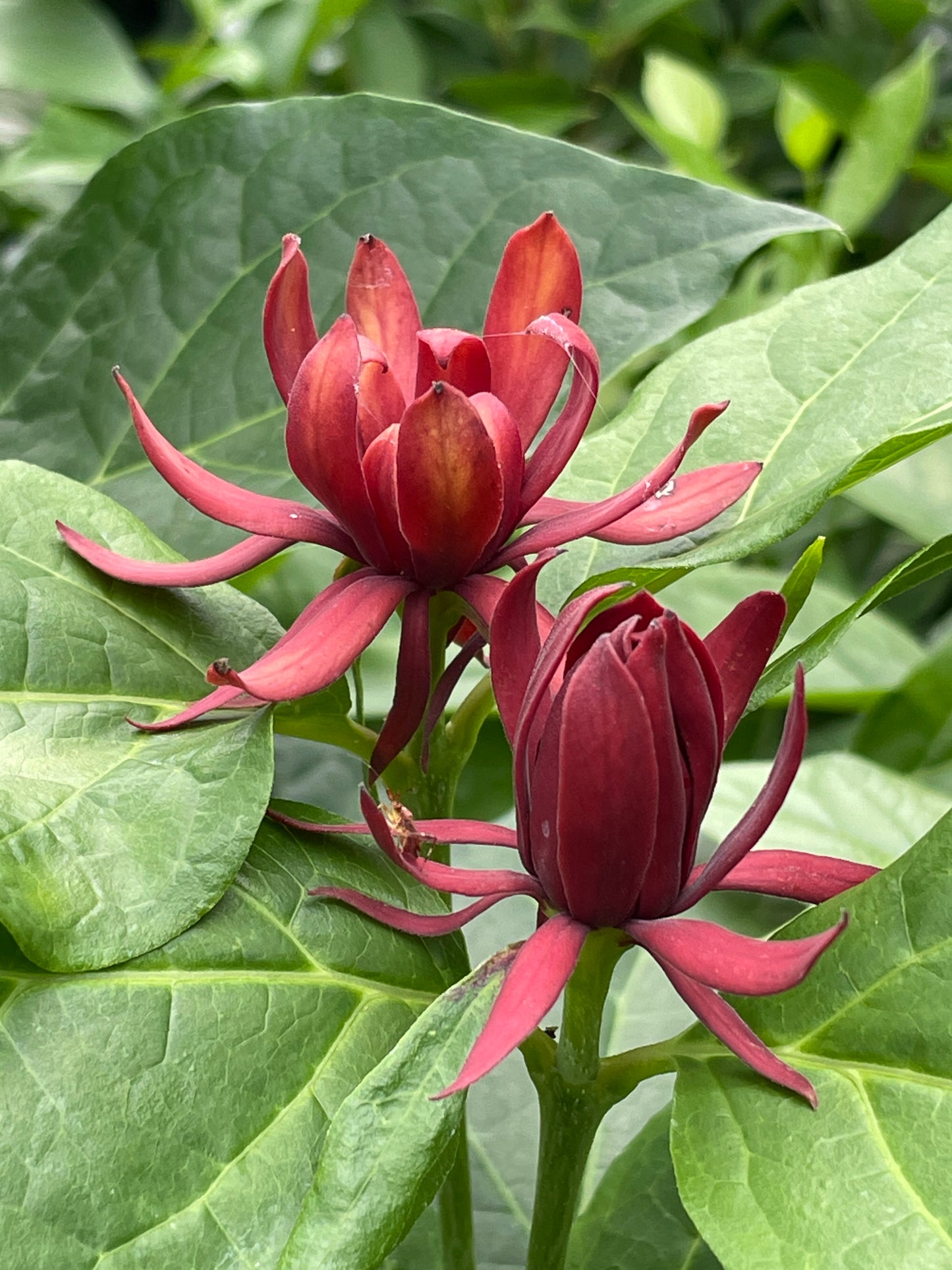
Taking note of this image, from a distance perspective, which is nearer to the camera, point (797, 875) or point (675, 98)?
point (797, 875)

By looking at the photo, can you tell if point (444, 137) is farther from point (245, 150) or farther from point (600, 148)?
point (600, 148)

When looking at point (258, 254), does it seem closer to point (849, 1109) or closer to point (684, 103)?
point (849, 1109)

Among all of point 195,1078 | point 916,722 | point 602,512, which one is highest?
point 602,512

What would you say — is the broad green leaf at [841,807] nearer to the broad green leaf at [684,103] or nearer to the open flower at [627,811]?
the open flower at [627,811]

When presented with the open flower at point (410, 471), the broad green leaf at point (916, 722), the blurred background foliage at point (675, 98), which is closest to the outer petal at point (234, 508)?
the open flower at point (410, 471)

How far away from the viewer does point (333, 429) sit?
0.33 meters

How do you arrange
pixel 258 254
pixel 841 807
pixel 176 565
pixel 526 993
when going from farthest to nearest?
1. pixel 841 807
2. pixel 258 254
3. pixel 176 565
4. pixel 526 993

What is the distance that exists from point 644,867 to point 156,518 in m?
0.32

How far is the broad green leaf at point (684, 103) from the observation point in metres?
1.12

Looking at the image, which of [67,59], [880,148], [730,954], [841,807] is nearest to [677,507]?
[730,954]

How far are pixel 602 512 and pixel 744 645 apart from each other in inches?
2.3

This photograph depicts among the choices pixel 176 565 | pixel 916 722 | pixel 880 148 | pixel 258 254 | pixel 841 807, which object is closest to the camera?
pixel 176 565

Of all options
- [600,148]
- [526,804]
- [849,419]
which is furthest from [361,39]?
[526,804]

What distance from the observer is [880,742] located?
844 millimetres
